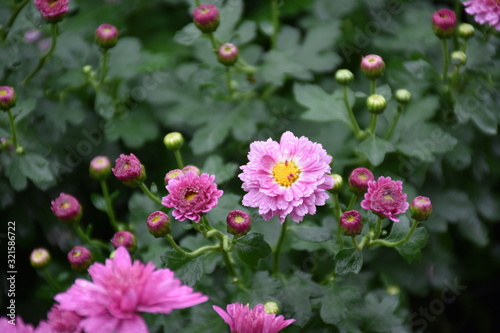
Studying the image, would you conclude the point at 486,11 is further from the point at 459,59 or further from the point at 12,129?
the point at 12,129

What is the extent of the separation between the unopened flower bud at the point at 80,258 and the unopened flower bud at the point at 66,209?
9 cm

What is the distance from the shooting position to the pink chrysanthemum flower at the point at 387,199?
4.32 feet

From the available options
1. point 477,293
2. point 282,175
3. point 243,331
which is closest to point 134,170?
point 282,175

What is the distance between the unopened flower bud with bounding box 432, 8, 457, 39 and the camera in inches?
67.4

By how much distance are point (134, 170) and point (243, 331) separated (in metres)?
0.48

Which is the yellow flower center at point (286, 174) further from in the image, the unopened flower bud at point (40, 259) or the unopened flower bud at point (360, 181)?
the unopened flower bud at point (40, 259)

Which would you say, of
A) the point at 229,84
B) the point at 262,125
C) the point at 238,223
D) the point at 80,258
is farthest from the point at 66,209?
the point at 262,125

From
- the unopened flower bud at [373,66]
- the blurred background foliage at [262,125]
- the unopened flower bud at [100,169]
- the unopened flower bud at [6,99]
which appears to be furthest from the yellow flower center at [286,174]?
the unopened flower bud at [6,99]

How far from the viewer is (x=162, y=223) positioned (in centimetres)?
134

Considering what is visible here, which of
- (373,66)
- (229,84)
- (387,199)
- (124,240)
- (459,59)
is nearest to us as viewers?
(387,199)

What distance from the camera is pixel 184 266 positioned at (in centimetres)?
143

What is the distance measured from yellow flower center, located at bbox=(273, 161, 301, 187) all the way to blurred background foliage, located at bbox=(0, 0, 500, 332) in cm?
26

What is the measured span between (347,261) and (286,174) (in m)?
0.26

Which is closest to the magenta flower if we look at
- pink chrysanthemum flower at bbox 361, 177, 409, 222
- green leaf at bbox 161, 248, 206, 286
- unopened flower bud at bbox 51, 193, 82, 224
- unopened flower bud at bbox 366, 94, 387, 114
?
unopened flower bud at bbox 51, 193, 82, 224
